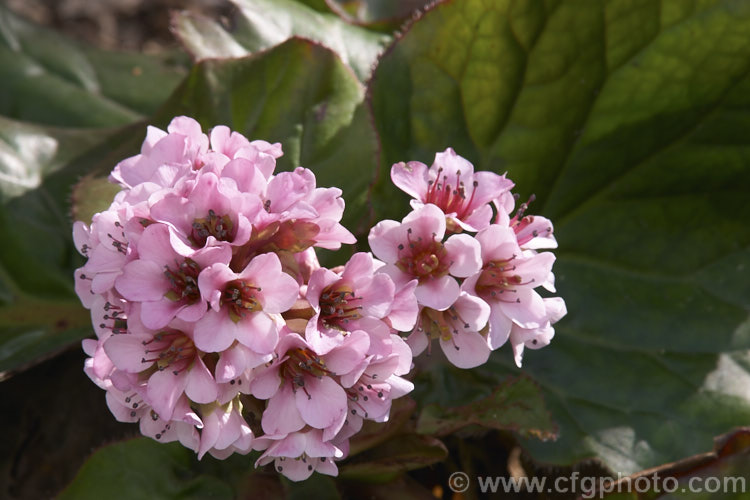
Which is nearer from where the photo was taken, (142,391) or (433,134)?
(142,391)

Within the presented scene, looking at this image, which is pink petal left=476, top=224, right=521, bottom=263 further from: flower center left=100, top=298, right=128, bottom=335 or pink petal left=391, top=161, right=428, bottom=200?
flower center left=100, top=298, right=128, bottom=335

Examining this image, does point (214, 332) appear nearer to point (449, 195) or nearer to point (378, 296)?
point (378, 296)

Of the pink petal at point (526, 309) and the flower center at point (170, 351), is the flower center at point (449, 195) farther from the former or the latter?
the flower center at point (170, 351)

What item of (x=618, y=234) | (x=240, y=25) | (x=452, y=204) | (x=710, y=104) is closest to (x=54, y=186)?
(x=240, y=25)

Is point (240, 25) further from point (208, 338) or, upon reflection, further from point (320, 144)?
point (208, 338)

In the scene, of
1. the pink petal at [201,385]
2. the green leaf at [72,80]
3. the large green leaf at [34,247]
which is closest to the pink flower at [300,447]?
the pink petal at [201,385]

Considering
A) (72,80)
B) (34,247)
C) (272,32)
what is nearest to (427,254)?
(272,32)

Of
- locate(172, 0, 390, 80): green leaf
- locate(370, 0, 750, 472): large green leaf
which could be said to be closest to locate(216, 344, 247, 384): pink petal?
locate(370, 0, 750, 472): large green leaf
